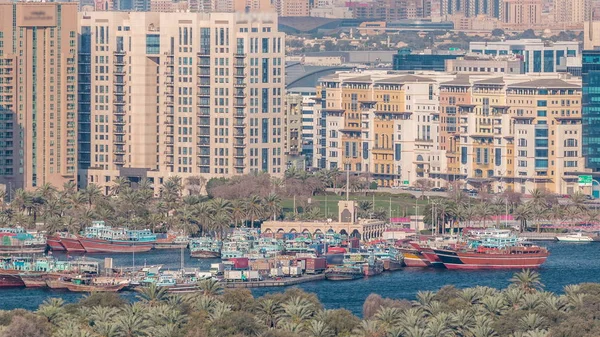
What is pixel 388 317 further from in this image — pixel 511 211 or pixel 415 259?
pixel 511 211

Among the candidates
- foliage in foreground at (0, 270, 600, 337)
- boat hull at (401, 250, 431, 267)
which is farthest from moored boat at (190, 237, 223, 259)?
foliage in foreground at (0, 270, 600, 337)

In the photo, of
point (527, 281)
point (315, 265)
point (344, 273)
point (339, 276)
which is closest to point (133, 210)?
point (315, 265)

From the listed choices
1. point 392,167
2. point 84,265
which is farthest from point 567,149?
point 84,265

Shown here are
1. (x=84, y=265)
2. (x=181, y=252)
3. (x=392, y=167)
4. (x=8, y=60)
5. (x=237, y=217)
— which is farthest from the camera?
(x=392, y=167)

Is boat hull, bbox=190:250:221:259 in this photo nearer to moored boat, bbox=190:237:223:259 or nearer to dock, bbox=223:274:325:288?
moored boat, bbox=190:237:223:259

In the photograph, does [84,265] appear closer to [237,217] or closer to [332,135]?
[237,217]

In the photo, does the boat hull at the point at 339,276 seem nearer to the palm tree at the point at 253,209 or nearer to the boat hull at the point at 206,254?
the boat hull at the point at 206,254

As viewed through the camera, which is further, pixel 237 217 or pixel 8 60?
pixel 8 60
